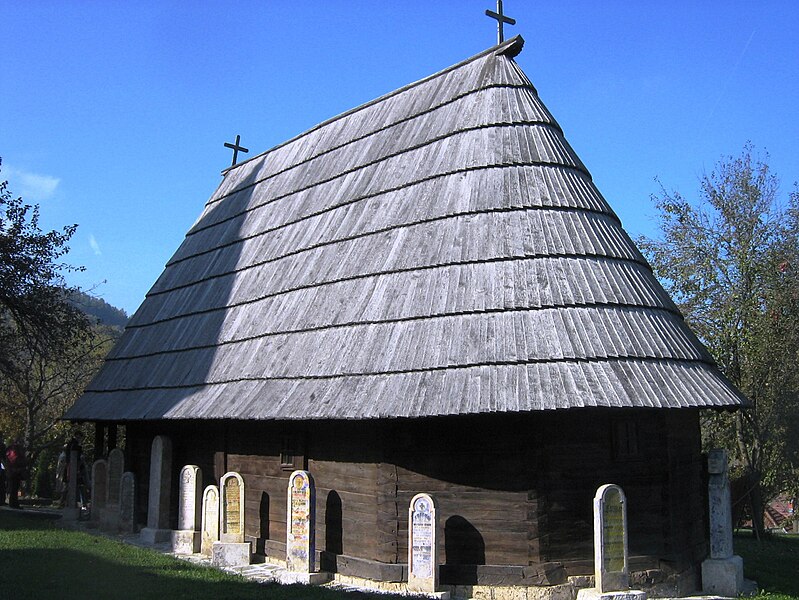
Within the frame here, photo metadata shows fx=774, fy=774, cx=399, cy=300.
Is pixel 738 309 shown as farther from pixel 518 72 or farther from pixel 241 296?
pixel 241 296

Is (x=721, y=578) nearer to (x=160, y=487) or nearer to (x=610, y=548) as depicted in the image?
(x=610, y=548)

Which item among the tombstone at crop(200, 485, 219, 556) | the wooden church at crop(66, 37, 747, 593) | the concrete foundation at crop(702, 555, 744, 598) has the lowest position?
the concrete foundation at crop(702, 555, 744, 598)

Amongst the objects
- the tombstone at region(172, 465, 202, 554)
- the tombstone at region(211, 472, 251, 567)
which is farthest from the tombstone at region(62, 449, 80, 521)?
the tombstone at region(211, 472, 251, 567)

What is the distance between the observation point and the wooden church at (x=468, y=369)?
894 cm

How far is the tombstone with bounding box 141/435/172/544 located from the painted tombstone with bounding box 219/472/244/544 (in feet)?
7.92

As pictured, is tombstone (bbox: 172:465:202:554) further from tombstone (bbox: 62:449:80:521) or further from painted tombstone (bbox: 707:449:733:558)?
painted tombstone (bbox: 707:449:733:558)

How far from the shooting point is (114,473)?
15.5m

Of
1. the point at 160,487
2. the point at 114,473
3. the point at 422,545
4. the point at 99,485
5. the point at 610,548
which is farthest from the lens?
the point at 99,485

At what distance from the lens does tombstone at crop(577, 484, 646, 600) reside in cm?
847

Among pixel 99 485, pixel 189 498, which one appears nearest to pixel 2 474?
pixel 99 485

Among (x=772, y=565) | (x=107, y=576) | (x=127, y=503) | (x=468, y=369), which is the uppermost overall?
(x=468, y=369)

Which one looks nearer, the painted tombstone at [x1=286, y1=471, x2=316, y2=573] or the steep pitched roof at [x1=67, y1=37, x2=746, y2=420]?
the steep pitched roof at [x1=67, y1=37, x2=746, y2=420]

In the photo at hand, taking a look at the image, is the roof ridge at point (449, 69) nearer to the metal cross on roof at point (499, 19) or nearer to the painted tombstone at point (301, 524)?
the metal cross on roof at point (499, 19)

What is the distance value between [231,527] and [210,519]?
44 centimetres
